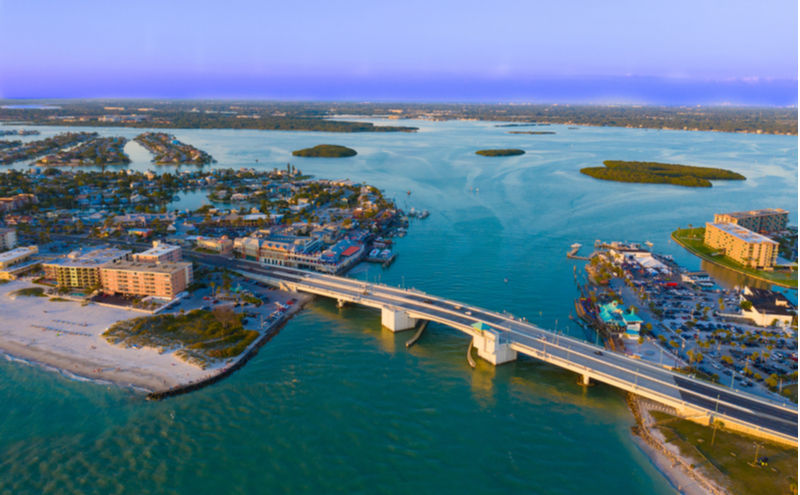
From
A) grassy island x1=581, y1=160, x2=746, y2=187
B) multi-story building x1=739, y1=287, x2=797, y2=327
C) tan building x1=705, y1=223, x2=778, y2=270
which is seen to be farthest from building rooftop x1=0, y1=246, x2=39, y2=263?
grassy island x1=581, y1=160, x2=746, y2=187

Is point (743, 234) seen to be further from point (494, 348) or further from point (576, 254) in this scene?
point (494, 348)

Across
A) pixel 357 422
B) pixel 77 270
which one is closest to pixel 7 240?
pixel 77 270

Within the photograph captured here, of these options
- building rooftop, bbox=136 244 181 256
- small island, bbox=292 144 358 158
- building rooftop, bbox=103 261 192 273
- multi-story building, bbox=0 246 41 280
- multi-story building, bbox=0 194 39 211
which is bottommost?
A: multi-story building, bbox=0 246 41 280

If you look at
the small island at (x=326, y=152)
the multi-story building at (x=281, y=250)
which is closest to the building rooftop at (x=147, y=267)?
→ the multi-story building at (x=281, y=250)

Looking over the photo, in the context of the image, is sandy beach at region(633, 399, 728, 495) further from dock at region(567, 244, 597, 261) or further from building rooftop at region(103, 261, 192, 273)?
building rooftop at region(103, 261, 192, 273)

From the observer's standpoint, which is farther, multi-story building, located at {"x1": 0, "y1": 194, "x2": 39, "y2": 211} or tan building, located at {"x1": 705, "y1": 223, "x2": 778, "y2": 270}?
multi-story building, located at {"x1": 0, "y1": 194, "x2": 39, "y2": 211}
